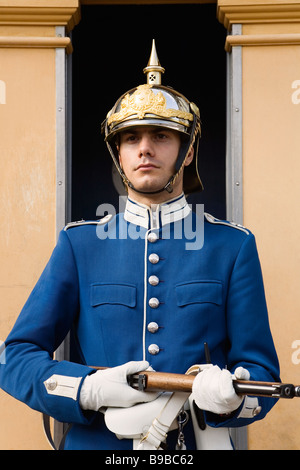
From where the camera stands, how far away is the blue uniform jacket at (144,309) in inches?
126

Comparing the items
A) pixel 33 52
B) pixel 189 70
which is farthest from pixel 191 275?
pixel 189 70

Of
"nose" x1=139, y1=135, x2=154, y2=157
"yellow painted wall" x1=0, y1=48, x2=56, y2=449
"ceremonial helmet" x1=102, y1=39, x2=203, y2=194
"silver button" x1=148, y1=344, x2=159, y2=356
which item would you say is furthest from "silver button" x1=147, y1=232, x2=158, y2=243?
"yellow painted wall" x1=0, y1=48, x2=56, y2=449

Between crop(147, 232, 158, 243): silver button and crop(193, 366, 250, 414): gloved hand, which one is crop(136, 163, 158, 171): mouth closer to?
crop(147, 232, 158, 243): silver button

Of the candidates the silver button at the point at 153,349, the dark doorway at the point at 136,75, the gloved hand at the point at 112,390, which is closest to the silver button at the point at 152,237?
the silver button at the point at 153,349

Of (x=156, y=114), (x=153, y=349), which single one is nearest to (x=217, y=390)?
(x=153, y=349)

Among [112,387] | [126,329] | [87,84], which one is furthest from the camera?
[87,84]

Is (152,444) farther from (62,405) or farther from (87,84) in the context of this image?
(87,84)

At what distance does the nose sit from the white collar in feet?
0.65

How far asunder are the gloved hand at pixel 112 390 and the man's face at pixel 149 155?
683 millimetres

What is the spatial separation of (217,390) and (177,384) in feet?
0.48

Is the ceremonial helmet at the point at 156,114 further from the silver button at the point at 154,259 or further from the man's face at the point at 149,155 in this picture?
the silver button at the point at 154,259

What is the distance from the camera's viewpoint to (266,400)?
3193 mm

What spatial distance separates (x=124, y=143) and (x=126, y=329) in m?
0.68

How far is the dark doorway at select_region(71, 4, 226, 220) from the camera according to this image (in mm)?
5176
